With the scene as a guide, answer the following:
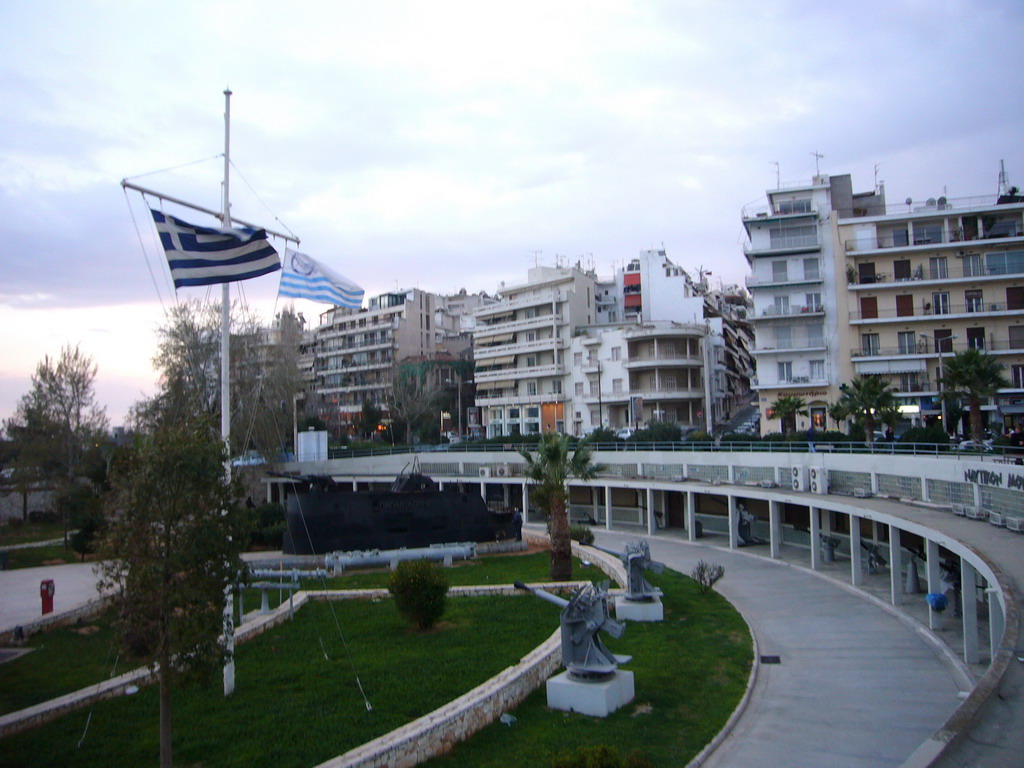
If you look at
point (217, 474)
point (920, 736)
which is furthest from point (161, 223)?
point (920, 736)

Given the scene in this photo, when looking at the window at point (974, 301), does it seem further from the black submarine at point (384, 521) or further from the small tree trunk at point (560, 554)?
the small tree trunk at point (560, 554)

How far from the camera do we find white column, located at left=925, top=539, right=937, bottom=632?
16422 mm

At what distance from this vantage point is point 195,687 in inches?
504

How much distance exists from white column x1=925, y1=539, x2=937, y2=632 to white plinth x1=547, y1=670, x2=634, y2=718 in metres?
8.33

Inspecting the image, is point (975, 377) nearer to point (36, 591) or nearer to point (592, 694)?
point (592, 694)

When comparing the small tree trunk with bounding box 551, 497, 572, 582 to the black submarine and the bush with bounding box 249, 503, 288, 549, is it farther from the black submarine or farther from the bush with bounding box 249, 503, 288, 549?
the bush with bounding box 249, 503, 288, 549

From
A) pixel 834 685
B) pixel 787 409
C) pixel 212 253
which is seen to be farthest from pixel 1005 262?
pixel 212 253

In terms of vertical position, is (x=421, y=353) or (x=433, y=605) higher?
(x=421, y=353)

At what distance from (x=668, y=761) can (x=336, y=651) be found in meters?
7.70

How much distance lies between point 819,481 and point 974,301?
26990mm

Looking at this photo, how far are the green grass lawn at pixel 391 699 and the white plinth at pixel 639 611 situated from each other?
0.34m

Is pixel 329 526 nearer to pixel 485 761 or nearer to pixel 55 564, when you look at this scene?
pixel 55 564

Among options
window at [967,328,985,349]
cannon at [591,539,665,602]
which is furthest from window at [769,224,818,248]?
cannon at [591,539,665,602]

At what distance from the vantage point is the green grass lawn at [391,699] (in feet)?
33.4
